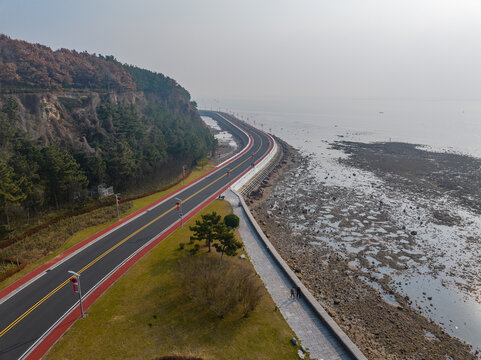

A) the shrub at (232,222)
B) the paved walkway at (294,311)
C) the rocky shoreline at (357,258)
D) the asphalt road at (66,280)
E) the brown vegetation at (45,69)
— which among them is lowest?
the rocky shoreline at (357,258)

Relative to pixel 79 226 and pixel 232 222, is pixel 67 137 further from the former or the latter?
pixel 232 222

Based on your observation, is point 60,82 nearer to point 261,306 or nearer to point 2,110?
point 2,110

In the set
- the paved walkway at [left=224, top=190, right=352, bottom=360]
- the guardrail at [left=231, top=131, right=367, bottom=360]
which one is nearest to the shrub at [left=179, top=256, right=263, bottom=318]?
the paved walkway at [left=224, top=190, right=352, bottom=360]

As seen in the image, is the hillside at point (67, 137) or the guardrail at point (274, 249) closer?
the guardrail at point (274, 249)

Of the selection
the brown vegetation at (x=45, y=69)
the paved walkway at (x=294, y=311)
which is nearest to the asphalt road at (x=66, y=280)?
the paved walkway at (x=294, y=311)

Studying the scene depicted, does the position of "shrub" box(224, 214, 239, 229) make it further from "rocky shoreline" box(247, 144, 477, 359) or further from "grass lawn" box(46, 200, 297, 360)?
"grass lawn" box(46, 200, 297, 360)

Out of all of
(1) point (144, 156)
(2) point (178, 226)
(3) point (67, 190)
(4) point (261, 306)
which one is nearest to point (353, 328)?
(4) point (261, 306)

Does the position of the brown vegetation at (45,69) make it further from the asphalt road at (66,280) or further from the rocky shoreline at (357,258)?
the rocky shoreline at (357,258)
